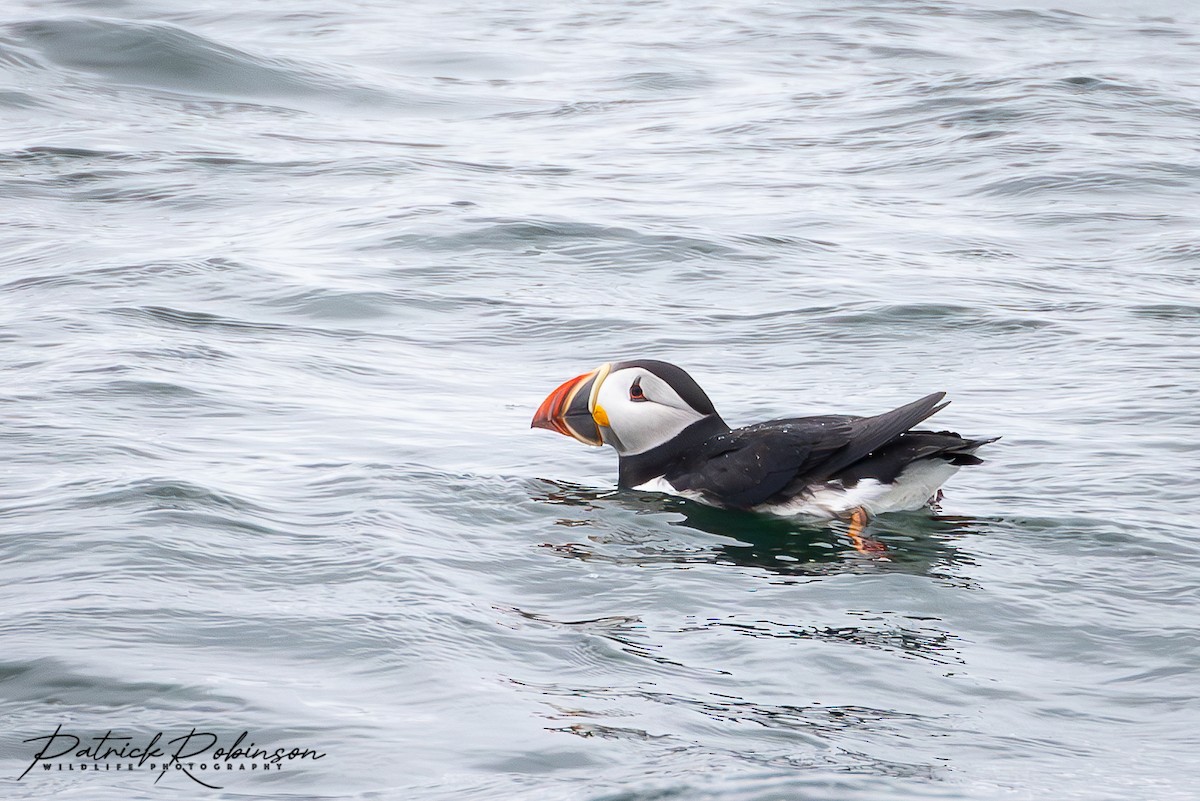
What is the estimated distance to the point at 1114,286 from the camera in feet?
32.2

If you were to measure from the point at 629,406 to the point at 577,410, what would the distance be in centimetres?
23

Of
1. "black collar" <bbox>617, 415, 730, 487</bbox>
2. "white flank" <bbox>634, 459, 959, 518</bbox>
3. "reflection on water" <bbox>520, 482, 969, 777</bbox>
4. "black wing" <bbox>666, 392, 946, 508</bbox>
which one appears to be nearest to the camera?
"reflection on water" <bbox>520, 482, 969, 777</bbox>

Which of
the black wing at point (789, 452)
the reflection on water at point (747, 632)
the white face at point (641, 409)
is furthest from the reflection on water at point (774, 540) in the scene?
the white face at point (641, 409)

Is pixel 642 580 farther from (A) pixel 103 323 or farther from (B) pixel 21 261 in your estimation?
(B) pixel 21 261

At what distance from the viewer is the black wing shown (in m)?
6.19

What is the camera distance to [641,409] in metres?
6.82

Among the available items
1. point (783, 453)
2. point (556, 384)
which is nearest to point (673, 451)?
point (783, 453)

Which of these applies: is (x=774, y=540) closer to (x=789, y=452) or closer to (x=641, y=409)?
(x=789, y=452)

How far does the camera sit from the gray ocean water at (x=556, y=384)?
451 centimetres

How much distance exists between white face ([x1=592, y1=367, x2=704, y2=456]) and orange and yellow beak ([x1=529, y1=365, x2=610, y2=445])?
23 mm

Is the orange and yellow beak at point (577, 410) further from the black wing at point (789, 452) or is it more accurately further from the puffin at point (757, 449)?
the black wing at point (789, 452)

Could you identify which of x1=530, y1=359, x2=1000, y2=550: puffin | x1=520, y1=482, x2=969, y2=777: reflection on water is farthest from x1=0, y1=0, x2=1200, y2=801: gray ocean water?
x1=530, y1=359, x2=1000, y2=550: puffin

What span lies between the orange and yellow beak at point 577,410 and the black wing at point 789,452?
50cm

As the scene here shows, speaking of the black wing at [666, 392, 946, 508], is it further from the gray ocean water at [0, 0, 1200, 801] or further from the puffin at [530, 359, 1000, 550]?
the gray ocean water at [0, 0, 1200, 801]
